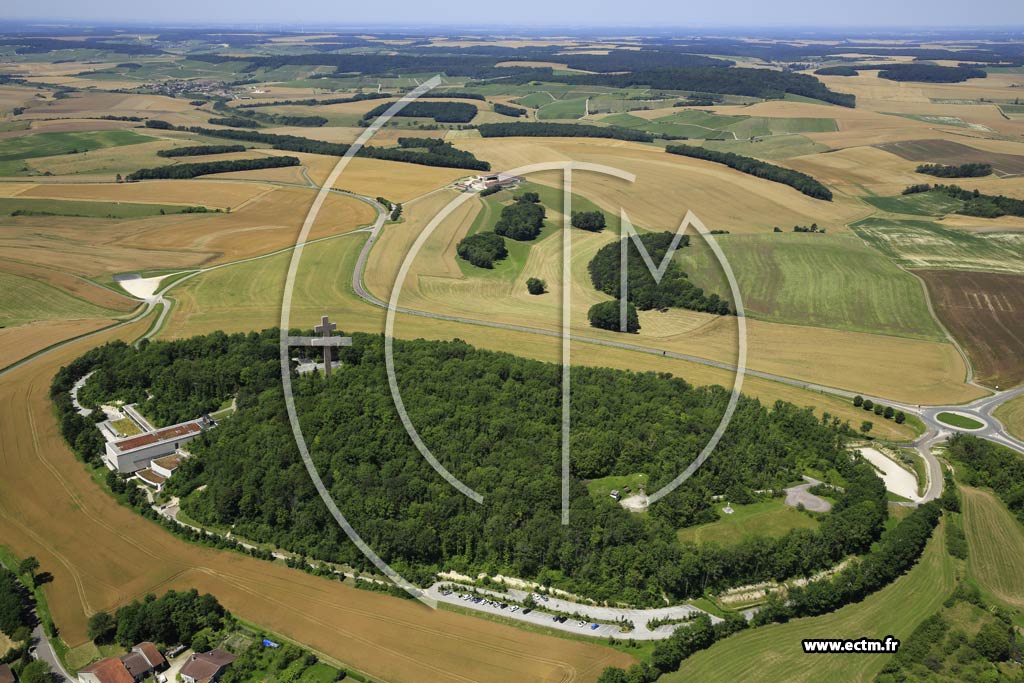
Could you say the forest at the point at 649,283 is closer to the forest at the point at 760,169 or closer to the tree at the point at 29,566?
the forest at the point at 760,169

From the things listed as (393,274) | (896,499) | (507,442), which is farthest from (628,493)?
(393,274)

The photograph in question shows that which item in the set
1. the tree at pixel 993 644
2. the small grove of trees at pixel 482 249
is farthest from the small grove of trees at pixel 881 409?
the small grove of trees at pixel 482 249

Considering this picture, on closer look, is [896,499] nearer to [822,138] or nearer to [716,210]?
[716,210]

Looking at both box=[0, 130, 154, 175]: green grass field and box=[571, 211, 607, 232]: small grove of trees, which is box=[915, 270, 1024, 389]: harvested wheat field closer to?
box=[571, 211, 607, 232]: small grove of trees

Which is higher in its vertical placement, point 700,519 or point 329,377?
point 329,377

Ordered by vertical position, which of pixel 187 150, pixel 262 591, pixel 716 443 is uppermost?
pixel 187 150

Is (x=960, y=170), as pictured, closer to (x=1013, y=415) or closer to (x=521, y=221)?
(x=521, y=221)

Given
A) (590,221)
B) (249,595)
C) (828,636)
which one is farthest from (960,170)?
(249,595)
